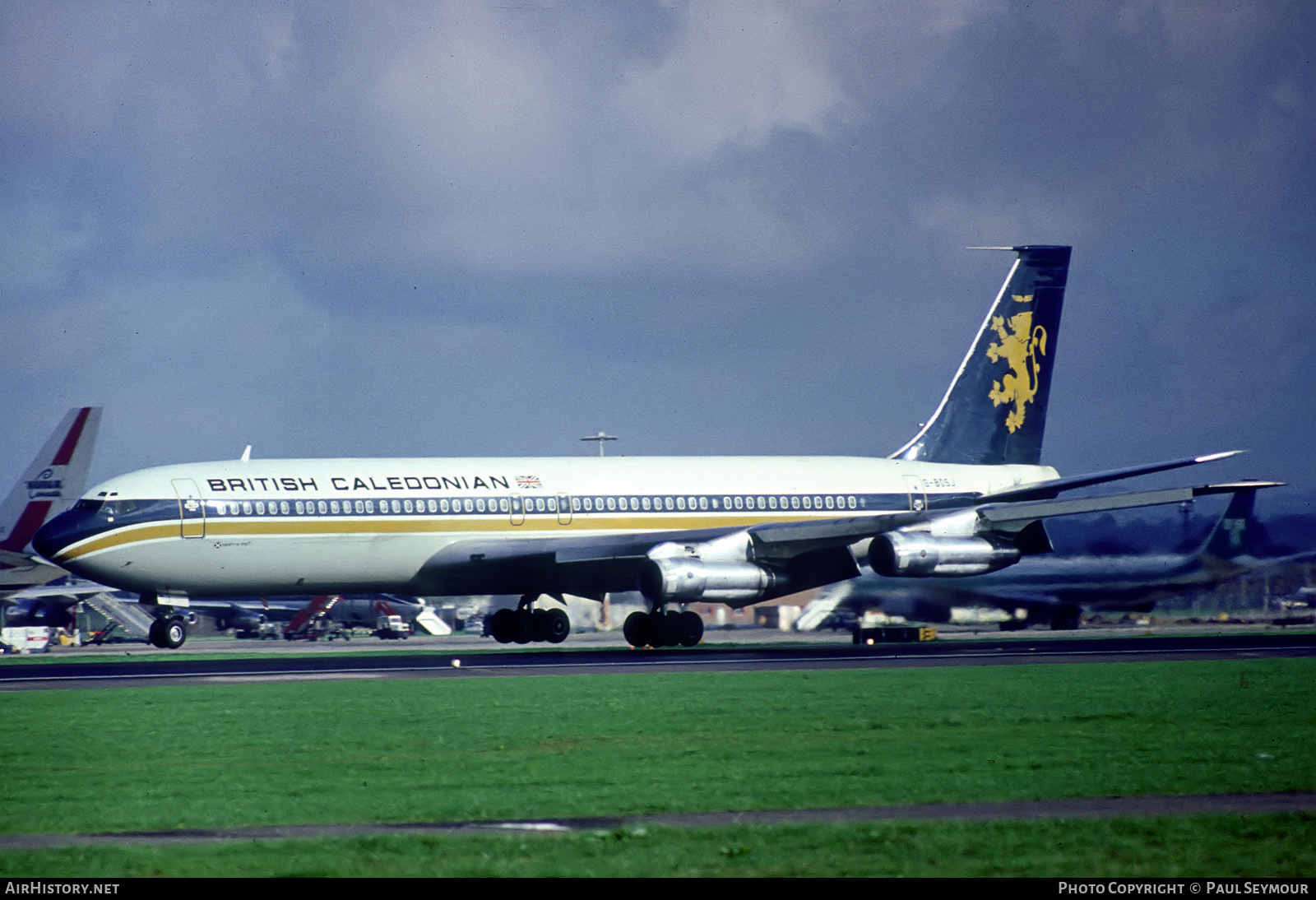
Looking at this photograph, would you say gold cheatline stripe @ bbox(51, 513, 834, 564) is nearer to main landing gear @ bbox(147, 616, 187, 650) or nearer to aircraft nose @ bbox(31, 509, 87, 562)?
aircraft nose @ bbox(31, 509, 87, 562)

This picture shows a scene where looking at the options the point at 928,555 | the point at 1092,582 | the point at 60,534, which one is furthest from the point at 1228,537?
the point at 60,534

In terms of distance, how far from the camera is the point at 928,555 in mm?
46562

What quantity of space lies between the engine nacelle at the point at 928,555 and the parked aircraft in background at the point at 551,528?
5 cm

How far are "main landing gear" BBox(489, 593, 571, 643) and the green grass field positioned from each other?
19.6m

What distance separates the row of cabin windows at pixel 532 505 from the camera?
4631cm

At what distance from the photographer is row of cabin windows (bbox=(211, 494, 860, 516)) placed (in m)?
Answer: 46.3

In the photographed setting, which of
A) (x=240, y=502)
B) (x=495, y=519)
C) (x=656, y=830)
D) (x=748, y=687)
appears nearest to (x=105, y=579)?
(x=240, y=502)

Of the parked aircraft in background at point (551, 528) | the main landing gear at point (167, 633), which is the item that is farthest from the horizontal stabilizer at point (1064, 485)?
the main landing gear at point (167, 633)

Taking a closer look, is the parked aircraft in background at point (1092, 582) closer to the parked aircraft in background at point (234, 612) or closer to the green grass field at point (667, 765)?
the green grass field at point (667, 765)

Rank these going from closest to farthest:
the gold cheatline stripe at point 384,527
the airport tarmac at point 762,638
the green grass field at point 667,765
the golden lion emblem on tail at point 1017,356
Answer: the green grass field at point 667,765 → the gold cheatline stripe at point 384,527 → the airport tarmac at point 762,638 → the golden lion emblem on tail at point 1017,356

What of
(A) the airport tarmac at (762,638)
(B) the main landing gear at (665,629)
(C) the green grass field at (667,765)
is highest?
(B) the main landing gear at (665,629)

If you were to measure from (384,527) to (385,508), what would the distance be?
1.75 feet

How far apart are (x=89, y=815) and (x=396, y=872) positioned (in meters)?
5.04

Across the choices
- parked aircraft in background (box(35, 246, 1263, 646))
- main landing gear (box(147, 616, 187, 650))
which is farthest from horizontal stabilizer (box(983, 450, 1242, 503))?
main landing gear (box(147, 616, 187, 650))
